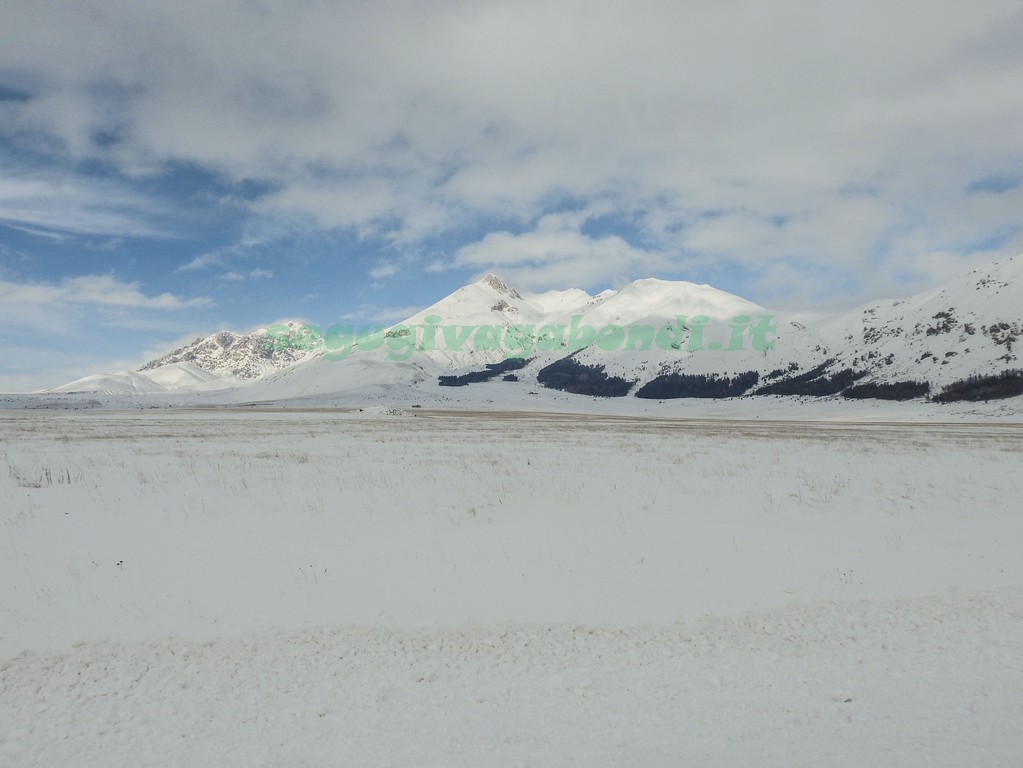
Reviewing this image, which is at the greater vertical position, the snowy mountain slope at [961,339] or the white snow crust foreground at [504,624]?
the snowy mountain slope at [961,339]

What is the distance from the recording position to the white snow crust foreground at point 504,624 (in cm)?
606

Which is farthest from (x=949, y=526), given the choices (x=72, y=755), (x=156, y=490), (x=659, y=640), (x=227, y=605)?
(x=156, y=490)

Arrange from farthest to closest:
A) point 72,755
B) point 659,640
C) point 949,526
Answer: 1. point 949,526
2. point 659,640
3. point 72,755

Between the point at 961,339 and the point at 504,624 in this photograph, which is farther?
the point at 961,339

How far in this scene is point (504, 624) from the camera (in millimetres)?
8930

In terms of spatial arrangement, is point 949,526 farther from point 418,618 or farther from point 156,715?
point 156,715

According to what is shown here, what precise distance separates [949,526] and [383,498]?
1541cm

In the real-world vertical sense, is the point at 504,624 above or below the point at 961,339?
below

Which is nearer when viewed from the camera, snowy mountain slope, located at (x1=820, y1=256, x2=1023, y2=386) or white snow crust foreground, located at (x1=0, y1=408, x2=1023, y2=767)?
white snow crust foreground, located at (x1=0, y1=408, x2=1023, y2=767)

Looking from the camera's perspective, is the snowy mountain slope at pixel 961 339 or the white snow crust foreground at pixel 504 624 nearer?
the white snow crust foreground at pixel 504 624

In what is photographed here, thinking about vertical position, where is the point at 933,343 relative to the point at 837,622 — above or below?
above

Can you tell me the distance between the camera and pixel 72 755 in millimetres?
5801

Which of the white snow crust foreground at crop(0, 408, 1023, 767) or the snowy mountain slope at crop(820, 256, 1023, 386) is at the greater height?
the snowy mountain slope at crop(820, 256, 1023, 386)

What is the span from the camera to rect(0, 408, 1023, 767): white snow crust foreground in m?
6.06
